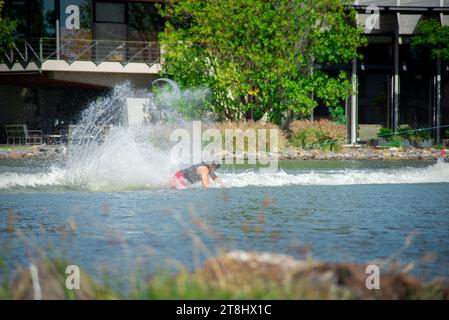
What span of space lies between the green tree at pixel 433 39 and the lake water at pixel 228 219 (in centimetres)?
1439

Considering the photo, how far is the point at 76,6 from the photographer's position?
39094mm

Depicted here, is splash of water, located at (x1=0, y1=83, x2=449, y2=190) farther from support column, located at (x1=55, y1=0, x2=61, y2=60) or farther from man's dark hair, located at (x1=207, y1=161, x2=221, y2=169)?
support column, located at (x1=55, y1=0, x2=61, y2=60)

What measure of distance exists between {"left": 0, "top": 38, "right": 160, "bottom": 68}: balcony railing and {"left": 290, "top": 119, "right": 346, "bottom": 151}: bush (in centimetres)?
913

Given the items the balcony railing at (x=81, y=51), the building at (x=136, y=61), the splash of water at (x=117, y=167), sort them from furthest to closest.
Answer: the building at (x=136, y=61), the balcony railing at (x=81, y=51), the splash of water at (x=117, y=167)

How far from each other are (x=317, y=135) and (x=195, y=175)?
48.6 feet

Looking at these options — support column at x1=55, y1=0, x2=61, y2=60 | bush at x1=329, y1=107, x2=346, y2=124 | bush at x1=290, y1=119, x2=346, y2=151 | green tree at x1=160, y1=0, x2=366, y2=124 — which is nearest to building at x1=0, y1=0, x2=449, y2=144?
support column at x1=55, y1=0, x2=61, y2=60

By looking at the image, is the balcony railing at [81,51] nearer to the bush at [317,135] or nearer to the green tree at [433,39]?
the bush at [317,135]

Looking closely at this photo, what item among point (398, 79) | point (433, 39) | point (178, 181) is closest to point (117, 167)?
point (178, 181)

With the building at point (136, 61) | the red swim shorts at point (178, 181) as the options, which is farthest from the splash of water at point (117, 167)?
the building at point (136, 61)

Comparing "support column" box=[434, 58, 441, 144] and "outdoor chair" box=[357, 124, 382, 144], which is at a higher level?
"support column" box=[434, 58, 441, 144]

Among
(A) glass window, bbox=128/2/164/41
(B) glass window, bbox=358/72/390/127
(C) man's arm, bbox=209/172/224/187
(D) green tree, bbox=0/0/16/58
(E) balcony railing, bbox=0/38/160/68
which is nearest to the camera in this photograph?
(C) man's arm, bbox=209/172/224/187

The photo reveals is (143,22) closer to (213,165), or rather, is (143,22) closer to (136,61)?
(136,61)

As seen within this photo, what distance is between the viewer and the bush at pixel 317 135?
3259 cm

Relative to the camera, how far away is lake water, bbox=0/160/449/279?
9.70 m
